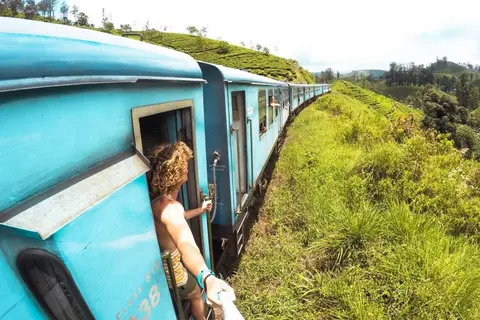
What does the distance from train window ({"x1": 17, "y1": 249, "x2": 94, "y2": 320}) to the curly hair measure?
94 centimetres

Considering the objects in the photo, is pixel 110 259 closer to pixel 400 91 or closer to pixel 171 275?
pixel 171 275

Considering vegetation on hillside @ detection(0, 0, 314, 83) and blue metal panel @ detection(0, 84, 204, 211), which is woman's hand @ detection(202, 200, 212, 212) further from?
vegetation on hillside @ detection(0, 0, 314, 83)

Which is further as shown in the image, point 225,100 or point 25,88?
point 225,100

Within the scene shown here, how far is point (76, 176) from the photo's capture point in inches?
49.7

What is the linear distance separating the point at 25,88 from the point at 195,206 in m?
2.02

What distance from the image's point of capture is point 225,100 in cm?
369

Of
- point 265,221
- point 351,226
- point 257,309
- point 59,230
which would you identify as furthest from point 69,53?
point 265,221

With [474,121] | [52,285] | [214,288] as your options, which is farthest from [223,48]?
[52,285]

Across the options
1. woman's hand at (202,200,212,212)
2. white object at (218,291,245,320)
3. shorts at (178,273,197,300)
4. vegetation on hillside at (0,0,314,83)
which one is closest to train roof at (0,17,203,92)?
white object at (218,291,245,320)

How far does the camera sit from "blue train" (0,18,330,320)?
99cm

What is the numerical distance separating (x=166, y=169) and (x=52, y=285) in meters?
1.03

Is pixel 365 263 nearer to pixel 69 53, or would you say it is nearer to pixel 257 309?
pixel 257 309

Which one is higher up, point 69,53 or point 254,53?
point 254,53

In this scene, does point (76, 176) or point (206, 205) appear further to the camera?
point (206, 205)
